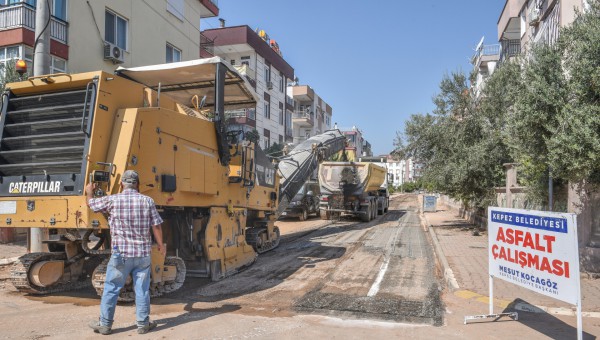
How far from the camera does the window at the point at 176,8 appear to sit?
20.3 metres

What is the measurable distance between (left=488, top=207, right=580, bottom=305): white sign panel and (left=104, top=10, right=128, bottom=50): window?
49.5ft

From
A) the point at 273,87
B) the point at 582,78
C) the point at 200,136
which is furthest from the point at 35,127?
the point at 273,87

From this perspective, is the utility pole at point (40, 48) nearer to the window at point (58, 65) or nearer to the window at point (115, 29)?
the window at point (58, 65)

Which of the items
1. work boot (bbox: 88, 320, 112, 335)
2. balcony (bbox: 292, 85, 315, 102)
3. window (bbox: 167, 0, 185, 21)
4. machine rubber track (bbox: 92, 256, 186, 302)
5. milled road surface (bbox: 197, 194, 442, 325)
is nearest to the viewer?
work boot (bbox: 88, 320, 112, 335)

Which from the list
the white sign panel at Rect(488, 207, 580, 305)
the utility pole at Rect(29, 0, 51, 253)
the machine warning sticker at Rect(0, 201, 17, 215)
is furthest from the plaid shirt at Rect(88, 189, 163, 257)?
the white sign panel at Rect(488, 207, 580, 305)

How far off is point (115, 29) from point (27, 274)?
499 inches

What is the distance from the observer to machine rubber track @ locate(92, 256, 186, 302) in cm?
589

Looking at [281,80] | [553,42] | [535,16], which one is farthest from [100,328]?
[281,80]

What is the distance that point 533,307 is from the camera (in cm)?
623

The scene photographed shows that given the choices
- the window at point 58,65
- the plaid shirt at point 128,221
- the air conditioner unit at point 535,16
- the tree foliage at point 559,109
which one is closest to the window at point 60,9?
the window at point 58,65

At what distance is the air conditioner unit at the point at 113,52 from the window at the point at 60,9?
166 cm

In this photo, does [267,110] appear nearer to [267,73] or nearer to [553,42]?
[267,73]

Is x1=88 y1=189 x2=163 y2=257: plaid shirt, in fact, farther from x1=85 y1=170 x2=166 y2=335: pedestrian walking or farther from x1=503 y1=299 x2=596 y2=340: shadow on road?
x1=503 y1=299 x2=596 y2=340: shadow on road

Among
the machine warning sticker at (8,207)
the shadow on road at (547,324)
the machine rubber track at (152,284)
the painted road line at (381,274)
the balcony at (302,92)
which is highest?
the balcony at (302,92)
